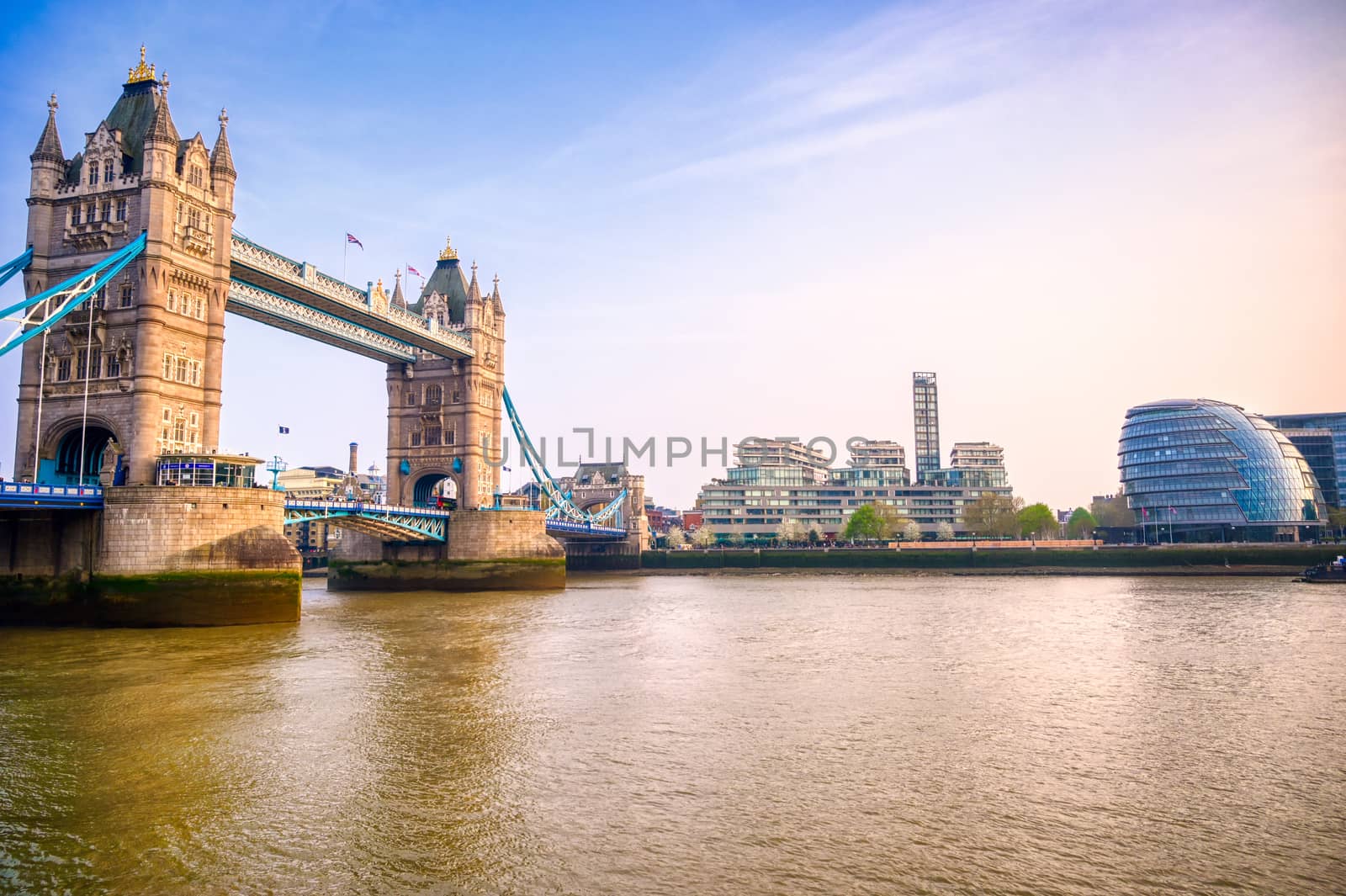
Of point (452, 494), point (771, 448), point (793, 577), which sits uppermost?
point (771, 448)

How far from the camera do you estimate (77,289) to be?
111 ft

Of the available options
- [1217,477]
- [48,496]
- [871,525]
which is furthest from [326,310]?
[1217,477]

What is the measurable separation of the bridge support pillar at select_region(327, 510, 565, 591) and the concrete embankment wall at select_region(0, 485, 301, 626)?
2539 cm

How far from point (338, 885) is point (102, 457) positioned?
34.8 metres

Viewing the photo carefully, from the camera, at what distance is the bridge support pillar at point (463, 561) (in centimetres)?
5903

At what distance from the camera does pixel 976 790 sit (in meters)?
13.0

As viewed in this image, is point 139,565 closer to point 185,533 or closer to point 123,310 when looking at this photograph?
point 185,533

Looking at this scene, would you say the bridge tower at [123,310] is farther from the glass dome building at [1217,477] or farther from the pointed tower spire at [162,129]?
the glass dome building at [1217,477]

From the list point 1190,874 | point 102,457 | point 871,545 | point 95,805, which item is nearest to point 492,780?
point 95,805

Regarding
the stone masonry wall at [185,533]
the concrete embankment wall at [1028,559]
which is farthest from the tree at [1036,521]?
the stone masonry wall at [185,533]

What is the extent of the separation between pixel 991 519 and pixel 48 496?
103997mm

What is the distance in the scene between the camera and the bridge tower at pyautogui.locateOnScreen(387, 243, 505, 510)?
64938 millimetres

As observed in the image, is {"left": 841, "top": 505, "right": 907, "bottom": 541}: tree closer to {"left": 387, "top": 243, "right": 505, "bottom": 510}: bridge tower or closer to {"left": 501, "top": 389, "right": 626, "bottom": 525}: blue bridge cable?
{"left": 501, "top": 389, "right": 626, "bottom": 525}: blue bridge cable

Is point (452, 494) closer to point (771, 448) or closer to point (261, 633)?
point (261, 633)
